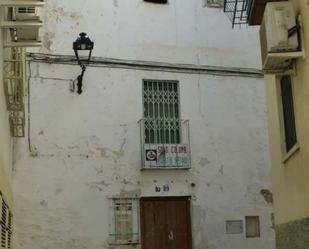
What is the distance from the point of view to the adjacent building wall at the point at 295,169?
6.74 m

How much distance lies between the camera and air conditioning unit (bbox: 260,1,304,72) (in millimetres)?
6816

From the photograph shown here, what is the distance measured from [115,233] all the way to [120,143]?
6.76 feet

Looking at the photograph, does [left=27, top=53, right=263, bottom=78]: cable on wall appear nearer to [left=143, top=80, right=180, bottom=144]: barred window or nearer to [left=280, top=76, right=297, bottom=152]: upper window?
[left=143, top=80, right=180, bottom=144]: barred window

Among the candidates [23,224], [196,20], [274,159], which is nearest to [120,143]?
[23,224]

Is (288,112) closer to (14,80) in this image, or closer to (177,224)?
(14,80)

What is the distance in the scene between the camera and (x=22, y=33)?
806 centimetres

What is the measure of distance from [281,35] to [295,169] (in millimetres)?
1847

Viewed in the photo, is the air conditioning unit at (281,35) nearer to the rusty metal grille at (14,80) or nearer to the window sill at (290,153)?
the window sill at (290,153)

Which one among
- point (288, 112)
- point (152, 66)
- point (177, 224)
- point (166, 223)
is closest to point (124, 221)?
point (166, 223)

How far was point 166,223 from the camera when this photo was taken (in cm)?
1291

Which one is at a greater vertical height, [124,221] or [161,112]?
[161,112]

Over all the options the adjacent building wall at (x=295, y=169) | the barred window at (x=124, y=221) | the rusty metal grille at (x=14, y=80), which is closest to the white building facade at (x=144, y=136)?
the barred window at (x=124, y=221)

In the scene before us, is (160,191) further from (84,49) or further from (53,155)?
(84,49)

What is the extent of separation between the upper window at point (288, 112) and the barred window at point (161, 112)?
5.18 meters
